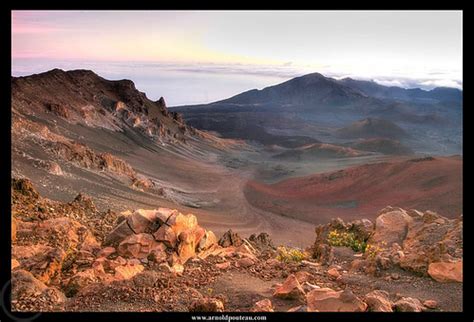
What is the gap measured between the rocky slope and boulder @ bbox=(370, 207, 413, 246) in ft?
0.05

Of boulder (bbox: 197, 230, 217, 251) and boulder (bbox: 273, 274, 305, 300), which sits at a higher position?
boulder (bbox: 197, 230, 217, 251)

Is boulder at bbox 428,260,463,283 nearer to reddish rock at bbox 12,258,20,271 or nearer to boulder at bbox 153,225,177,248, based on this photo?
boulder at bbox 153,225,177,248

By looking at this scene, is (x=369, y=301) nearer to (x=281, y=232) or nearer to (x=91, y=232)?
(x=281, y=232)

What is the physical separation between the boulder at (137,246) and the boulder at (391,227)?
364 cm

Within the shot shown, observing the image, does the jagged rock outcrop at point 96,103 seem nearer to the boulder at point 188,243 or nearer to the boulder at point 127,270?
the boulder at point 188,243

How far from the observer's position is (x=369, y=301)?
5523mm

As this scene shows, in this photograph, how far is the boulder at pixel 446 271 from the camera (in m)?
6.06

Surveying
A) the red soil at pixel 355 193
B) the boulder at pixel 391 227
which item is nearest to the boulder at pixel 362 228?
the boulder at pixel 391 227

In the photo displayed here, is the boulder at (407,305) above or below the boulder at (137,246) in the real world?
below

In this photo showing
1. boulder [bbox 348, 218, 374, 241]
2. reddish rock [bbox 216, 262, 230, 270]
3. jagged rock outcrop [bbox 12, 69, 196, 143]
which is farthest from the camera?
boulder [bbox 348, 218, 374, 241]

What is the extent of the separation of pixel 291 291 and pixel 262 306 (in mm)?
500

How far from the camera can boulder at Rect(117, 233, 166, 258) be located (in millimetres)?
6836

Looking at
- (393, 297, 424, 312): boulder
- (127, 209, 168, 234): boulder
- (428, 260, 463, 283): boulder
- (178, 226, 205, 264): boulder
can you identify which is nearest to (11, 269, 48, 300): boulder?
(127, 209, 168, 234): boulder
